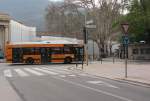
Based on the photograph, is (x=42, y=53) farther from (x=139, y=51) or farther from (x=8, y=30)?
(x=8, y=30)

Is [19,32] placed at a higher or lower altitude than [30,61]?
higher

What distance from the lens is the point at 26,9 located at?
616 feet

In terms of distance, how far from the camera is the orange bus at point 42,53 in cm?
5866

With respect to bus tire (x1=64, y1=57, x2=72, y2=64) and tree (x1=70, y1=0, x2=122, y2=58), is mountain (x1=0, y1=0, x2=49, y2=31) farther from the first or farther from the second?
bus tire (x1=64, y1=57, x2=72, y2=64)

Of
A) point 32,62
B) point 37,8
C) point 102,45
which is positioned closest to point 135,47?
point 102,45

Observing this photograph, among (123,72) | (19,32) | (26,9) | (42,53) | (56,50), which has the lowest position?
(123,72)

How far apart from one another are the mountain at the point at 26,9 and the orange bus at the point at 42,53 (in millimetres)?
119023

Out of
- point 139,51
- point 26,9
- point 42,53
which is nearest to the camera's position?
point 42,53

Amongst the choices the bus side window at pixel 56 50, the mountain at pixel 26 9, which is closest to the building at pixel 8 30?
the bus side window at pixel 56 50

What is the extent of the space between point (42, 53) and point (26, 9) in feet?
429

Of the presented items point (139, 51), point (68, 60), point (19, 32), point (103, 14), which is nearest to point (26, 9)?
point (19, 32)

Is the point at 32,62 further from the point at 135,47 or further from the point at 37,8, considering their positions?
the point at 37,8

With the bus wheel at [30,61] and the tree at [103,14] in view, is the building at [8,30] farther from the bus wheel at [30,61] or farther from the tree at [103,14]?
the bus wheel at [30,61]

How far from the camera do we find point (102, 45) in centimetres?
8775
